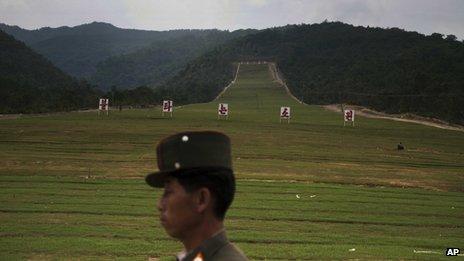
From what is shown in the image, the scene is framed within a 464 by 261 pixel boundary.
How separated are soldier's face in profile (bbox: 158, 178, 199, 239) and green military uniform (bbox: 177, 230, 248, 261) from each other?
140mm

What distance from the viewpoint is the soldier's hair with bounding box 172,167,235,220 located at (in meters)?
3.19

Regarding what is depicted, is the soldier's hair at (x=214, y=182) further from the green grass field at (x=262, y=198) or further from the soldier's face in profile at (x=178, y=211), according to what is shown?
the green grass field at (x=262, y=198)

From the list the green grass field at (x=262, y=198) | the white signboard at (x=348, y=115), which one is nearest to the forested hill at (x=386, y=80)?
the white signboard at (x=348, y=115)

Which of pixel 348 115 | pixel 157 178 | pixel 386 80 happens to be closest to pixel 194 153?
pixel 157 178

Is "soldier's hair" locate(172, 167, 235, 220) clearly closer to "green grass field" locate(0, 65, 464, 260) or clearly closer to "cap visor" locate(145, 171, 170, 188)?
"cap visor" locate(145, 171, 170, 188)

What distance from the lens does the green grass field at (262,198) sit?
13.4 metres

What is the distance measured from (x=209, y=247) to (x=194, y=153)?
55 centimetres

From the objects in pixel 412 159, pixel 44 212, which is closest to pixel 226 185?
pixel 44 212

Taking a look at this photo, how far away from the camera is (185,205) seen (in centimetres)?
325

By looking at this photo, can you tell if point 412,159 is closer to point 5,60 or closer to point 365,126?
point 365,126

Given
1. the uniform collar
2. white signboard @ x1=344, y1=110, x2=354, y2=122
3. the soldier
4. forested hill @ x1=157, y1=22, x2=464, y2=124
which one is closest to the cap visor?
the soldier

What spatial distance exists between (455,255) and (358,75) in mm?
126012

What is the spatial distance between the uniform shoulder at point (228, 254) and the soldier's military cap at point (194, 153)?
464mm

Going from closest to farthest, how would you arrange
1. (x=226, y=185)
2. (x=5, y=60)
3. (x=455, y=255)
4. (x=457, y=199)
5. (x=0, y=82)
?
(x=226, y=185), (x=455, y=255), (x=457, y=199), (x=0, y=82), (x=5, y=60)
